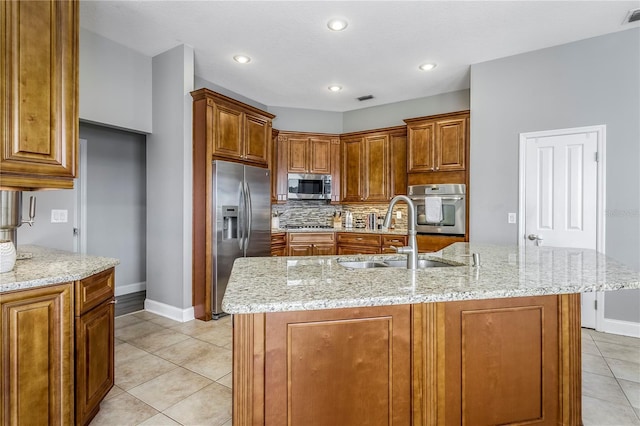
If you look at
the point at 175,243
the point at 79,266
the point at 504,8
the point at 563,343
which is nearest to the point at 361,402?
the point at 563,343

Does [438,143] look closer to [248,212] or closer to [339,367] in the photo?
[248,212]

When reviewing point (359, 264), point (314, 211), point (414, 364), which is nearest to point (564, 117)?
point (359, 264)

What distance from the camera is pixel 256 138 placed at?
4070mm

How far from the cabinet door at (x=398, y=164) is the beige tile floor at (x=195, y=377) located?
2621 mm

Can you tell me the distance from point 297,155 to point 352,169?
0.90 meters

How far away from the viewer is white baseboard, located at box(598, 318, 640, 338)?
3.06 meters

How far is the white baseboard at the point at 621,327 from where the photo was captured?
10.0 feet

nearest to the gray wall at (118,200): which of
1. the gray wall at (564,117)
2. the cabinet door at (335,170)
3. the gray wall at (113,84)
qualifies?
the gray wall at (113,84)

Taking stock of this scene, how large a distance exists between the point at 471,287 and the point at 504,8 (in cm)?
255

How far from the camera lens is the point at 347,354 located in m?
1.27

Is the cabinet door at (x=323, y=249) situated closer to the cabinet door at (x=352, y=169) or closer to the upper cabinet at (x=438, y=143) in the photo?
the cabinet door at (x=352, y=169)

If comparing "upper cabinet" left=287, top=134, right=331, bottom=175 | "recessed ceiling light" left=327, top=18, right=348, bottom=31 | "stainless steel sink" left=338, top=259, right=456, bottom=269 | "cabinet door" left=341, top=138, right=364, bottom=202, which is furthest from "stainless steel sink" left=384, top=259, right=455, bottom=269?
"upper cabinet" left=287, top=134, right=331, bottom=175

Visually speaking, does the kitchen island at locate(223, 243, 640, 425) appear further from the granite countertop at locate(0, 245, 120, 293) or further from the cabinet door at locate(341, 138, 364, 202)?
the cabinet door at locate(341, 138, 364, 202)

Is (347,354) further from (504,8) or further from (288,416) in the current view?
(504,8)
